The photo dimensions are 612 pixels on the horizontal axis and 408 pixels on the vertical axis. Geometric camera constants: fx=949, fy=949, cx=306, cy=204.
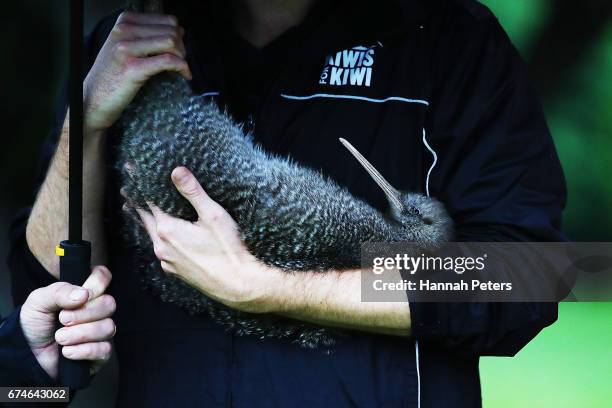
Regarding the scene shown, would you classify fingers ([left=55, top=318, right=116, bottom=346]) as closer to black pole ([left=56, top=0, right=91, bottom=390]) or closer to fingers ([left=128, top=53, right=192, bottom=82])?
black pole ([left=56, top=0, right=91, bottom=390])

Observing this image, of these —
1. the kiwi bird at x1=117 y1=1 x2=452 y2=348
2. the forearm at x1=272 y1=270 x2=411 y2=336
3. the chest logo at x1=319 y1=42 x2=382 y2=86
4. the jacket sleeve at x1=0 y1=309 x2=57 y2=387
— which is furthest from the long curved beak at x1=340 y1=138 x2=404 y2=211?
the jacket sleeve at x1=0 y1=309 x2=57 y2=387

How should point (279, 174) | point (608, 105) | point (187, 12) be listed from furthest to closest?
point (608, 105) < point (187, 12) < point (279, 174)

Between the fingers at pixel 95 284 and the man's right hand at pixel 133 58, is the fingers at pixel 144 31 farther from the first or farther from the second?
the fingers at pixel 95 284

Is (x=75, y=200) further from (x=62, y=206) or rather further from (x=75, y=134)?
(x=62, y=206)

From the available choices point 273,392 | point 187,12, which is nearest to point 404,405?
point 273,392

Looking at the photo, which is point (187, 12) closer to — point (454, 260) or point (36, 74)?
point (454, 260)

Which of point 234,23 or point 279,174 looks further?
point 234,23

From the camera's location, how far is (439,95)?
2291mm

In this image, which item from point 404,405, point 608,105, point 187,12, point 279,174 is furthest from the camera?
point 608,105

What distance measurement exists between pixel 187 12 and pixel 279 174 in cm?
53

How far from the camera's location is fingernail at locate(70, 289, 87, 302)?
2035 mm

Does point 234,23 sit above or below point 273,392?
→ above

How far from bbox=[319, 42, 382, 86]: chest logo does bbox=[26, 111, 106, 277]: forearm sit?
61 centimetres

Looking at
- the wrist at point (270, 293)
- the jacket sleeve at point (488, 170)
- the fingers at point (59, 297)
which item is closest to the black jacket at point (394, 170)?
the jacket sleeve at point (488, 170)
